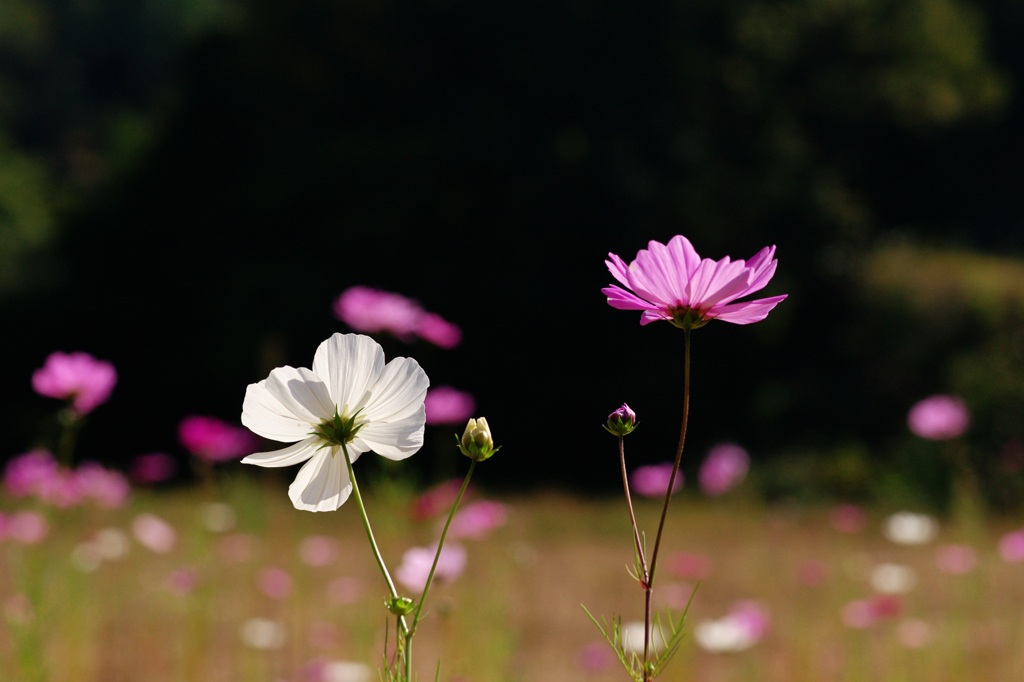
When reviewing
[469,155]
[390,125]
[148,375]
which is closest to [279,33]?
[390,125]

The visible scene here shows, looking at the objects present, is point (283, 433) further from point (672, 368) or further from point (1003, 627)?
point (672, 368)

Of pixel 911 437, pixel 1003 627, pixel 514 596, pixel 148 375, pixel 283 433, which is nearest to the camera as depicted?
pixel 283 433

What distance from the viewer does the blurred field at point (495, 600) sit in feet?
4.80

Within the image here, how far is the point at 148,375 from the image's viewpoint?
8578 millimetres

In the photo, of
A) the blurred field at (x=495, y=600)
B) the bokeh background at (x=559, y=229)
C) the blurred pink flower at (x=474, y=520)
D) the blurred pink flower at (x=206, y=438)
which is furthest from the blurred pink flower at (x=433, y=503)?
the bokeh background at (x=559, y=229)

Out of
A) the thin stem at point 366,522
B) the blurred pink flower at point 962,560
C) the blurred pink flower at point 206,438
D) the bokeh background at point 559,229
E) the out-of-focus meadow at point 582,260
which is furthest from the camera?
the bokeh background at point 559,229

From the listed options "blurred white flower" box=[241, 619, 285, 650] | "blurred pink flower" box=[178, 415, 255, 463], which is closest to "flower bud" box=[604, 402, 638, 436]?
"blurred pink flower" box=[178, 415, 255, 463]

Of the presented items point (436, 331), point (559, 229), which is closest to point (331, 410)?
point (436, 331)

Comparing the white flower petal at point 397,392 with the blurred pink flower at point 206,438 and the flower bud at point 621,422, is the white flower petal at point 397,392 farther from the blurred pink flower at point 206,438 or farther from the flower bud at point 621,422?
the blurred pink flower at point 206,438

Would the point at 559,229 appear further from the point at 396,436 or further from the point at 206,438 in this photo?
the point at 396,436

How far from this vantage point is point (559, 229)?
7383mm

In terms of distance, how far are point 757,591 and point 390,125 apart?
6.37 meters

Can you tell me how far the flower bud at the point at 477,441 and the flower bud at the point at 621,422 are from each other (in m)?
0.06

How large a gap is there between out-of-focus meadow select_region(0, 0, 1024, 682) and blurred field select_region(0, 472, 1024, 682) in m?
0.07
